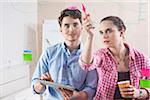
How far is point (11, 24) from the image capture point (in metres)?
1.06

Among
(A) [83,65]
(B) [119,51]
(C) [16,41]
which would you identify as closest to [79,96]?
(A) [83,65]

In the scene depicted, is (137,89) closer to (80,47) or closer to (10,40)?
(80,47)

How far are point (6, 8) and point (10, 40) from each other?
15 cm

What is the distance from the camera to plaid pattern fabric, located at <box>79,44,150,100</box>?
924 mm

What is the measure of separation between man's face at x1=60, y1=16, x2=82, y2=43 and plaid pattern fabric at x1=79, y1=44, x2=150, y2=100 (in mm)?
98

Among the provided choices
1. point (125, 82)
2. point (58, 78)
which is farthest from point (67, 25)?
point (125, 82)

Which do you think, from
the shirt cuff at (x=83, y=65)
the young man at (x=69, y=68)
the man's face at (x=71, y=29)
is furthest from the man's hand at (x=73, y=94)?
the man's face at (x=71, y=29)

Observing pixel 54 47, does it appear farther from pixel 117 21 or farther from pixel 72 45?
pixel 117 21

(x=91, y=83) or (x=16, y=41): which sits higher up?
(x=16, y=41)

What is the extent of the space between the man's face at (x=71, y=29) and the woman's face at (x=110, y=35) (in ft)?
0.30

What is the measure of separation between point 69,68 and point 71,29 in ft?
0.52

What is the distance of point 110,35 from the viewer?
935 mm

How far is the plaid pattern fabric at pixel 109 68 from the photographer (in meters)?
0.92

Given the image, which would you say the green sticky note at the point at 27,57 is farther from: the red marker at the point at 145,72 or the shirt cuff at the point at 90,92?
the red marker at the point at 145,72
